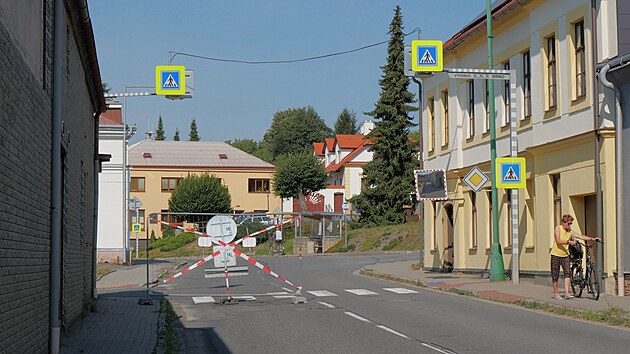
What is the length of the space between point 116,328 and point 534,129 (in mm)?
13381

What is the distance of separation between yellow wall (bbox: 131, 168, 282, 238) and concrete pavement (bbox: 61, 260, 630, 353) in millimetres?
53736

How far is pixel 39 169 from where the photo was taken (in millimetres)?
9805

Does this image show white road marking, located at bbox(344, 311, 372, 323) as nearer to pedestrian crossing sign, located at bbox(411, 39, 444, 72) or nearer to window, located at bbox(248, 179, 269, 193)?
pedestrian crossing sign, located at bbox(411, 39, 444, 72)

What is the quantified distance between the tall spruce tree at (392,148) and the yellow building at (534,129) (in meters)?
29.0

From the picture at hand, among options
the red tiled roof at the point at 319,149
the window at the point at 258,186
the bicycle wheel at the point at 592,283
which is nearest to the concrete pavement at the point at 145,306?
the bicycle wheel at the point at 592,283

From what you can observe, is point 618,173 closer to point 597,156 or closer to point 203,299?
point 597,156

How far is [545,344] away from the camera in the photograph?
12164 millimetres

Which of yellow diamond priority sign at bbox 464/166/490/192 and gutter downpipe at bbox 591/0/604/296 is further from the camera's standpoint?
yellow diamond priority sign at bbox 464/166/490/192

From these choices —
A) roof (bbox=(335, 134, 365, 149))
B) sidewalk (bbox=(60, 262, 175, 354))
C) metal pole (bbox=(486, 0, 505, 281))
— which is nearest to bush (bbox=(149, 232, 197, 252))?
sidewalk (bbox=(60, 262, 175, 354))

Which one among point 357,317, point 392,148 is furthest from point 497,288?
point 392,148

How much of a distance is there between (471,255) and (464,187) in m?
2.39

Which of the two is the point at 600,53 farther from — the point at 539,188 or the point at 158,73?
the point at 158,73

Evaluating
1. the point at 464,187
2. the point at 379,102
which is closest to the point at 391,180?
the point at 379,102

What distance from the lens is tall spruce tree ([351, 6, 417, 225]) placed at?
6316 cm
